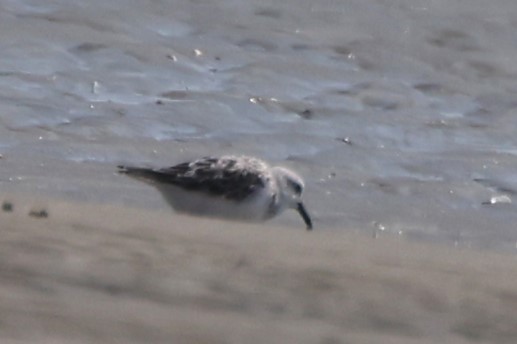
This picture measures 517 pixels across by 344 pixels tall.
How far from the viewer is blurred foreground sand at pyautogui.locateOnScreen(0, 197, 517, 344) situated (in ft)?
16.2

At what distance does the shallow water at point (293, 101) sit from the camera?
1002 cm

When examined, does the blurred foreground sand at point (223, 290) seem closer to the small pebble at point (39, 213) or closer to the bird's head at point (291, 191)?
the small pebble at point (39, 213)

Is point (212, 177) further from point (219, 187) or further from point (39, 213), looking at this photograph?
point (39, 213)

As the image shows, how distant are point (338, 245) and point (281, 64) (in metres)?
6.47

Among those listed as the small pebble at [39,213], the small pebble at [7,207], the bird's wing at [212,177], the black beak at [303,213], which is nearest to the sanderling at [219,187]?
the bird's wing at [212,177]

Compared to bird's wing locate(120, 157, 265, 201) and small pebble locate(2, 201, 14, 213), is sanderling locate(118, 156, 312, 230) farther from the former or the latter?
small pebble locate(2, 201, 14, 213)

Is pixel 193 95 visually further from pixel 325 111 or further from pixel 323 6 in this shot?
pixel 323 6

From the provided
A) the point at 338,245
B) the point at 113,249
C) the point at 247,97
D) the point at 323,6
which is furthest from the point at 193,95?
the point at 113,249

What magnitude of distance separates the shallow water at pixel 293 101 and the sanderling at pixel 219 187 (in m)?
0.49

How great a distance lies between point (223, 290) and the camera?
5387 mm

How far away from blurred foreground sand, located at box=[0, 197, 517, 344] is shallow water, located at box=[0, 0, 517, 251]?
9.86 ft

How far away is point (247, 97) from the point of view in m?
12.0

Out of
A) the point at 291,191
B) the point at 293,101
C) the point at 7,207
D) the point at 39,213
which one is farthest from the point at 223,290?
the point at 293,101

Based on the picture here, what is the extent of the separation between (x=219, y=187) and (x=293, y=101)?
3625 millimetres
